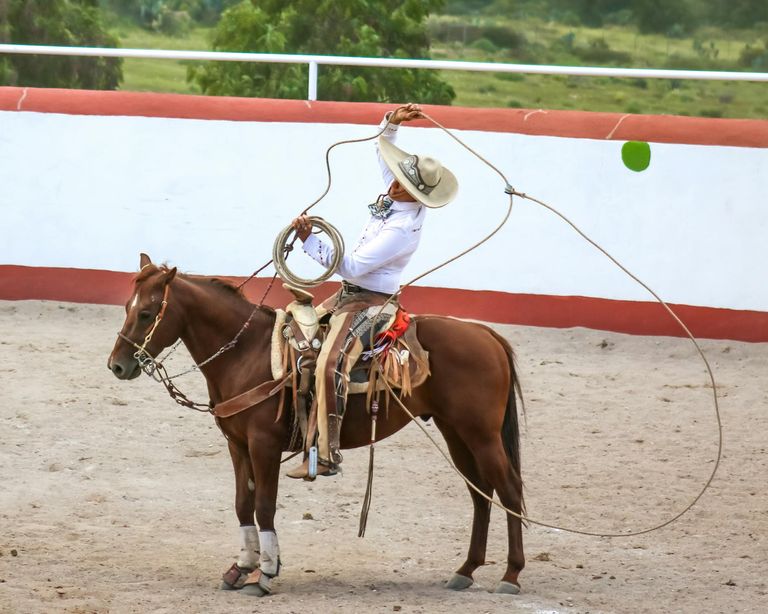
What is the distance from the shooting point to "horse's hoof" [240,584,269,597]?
5840 mm

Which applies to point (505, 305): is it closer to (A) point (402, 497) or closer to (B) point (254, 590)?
(A) point (402, 497)

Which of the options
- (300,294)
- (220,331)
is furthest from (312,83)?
(220,331)

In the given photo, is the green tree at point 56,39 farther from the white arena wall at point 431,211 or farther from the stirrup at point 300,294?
the stirrup at point 300,294

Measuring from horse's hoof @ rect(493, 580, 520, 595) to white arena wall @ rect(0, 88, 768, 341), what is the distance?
441cm

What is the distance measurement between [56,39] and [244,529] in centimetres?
1325

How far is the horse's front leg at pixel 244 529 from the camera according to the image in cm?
595

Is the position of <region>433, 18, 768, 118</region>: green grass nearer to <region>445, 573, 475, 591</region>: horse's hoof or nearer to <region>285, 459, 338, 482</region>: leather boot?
<region>445, 573, 475, 591</region>: horse's hoof

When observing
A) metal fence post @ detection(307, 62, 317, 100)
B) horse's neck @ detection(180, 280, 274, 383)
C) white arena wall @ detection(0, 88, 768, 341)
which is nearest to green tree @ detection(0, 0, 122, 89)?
white arena wall @ detection(0, 88, 768, 341)

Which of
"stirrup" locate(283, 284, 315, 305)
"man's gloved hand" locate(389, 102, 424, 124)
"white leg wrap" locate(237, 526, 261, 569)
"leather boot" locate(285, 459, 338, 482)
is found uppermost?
"man's gloved hand" locate(389, 102, 424, 124)

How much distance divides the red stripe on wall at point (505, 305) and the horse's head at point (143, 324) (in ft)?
13.8

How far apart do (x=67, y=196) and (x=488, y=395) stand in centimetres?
554

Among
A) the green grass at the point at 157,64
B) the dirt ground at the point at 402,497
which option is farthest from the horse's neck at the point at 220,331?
the green grass at the point at 157,64

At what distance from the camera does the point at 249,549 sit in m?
6.00

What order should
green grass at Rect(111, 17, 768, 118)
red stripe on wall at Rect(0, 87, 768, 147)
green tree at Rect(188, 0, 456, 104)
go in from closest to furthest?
1. red stripe on wall at Rect(0, 87, 768, 147)
2. green tree at Rect(188, 0, 456, 104)
3. green grass at Rect(111, 17, 768, 118)
